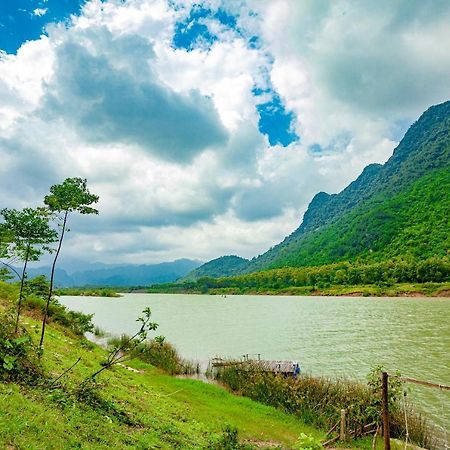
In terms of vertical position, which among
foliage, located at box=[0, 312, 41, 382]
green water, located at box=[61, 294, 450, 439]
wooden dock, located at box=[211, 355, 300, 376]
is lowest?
green water, located at box=[61, 294, 450, 439]

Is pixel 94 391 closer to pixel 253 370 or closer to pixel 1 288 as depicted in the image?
pixel 253 370

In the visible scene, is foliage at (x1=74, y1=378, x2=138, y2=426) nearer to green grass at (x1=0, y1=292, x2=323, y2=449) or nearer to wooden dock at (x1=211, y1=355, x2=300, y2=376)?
green grass at (x1=0, y1=292, x2=323, y2=449)

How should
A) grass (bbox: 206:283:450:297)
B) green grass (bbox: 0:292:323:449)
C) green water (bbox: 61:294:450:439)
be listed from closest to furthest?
green grass (bbox: 0:292:323:449)
green water (bbox: 61:294:450:439)
grass (bbox: 206:283:450:297)

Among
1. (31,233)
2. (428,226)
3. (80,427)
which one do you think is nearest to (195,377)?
(31,233)

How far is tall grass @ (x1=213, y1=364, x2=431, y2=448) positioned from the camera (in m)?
14.4

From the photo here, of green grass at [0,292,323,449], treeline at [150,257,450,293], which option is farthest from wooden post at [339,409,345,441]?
treeline at [150,257,450,293]

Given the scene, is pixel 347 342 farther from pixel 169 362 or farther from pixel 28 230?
pixel 28 230

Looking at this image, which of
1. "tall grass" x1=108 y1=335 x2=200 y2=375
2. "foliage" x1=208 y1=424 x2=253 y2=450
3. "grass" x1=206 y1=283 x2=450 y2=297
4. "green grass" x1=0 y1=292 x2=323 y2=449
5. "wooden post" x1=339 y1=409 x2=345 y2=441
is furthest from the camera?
"grass" x1=206 y1=283 x2=450 y2=297

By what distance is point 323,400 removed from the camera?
16344mm

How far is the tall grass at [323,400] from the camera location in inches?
565

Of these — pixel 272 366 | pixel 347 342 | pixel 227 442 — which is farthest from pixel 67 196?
pixel 347 342

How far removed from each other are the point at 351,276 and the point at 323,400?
358 feet

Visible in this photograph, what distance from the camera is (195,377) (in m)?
24.5

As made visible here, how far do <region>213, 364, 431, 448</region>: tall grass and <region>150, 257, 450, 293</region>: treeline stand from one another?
88.1m
